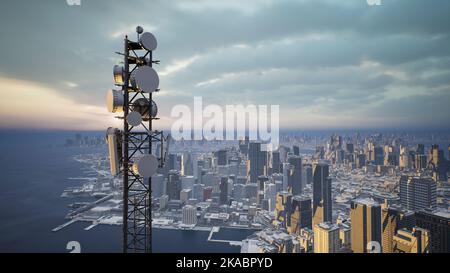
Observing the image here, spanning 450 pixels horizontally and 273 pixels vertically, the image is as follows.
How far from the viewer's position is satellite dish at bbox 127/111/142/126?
130 cm

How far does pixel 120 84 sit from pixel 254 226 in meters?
17.3

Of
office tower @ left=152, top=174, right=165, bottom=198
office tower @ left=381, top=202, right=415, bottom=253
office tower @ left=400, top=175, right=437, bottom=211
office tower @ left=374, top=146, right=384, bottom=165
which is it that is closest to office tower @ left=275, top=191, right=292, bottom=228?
office tower @ left=381, top=202, right=415, bottom=253

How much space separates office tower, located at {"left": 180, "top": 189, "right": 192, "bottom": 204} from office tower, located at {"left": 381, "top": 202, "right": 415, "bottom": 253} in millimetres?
15121

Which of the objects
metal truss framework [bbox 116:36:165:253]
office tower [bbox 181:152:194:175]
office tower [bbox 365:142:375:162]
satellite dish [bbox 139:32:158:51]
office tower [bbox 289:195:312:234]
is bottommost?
office tower [bbox 289:195:312:234]

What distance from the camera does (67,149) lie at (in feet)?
84.4

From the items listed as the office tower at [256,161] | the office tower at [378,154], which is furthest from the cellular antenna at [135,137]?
the office tower at [378,154]

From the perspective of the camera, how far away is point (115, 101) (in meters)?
1.34

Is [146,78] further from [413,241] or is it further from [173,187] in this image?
[173,187]

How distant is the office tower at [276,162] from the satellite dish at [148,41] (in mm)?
28599

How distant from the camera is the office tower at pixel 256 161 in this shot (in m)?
29.0

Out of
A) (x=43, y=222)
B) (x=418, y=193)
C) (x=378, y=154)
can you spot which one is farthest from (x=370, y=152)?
(x=43, y=222)

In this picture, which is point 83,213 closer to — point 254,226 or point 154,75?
point 254,226

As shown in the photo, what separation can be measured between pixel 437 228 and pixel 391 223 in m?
2.50

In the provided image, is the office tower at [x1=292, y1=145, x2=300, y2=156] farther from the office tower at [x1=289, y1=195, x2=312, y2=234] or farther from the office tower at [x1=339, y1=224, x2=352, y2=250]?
the office tower at [x1=339, y1=224, x2=352, y2=250]
